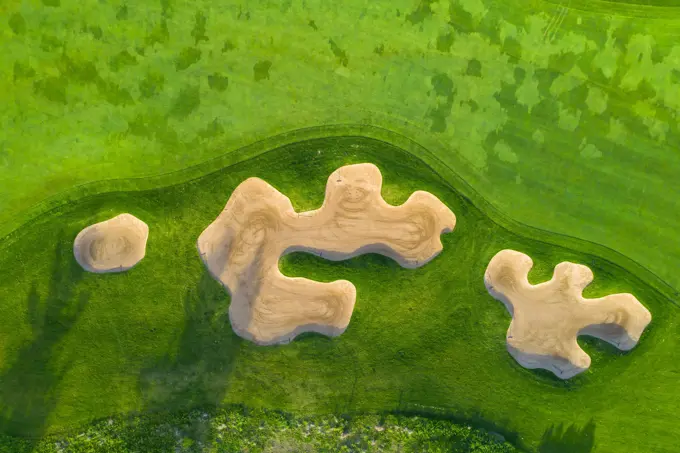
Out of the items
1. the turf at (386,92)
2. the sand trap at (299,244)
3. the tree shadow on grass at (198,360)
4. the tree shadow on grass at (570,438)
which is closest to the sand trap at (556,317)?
the turf at (386,92)

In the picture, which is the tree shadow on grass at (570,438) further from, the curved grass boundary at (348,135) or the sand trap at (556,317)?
the curved grass boundary at (348,135)

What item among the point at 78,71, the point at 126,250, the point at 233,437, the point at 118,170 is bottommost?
the point at 233,437

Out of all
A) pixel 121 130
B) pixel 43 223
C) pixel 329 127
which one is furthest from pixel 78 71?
pixel 329 127

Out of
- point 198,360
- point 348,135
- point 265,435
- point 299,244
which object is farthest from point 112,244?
point 348,135

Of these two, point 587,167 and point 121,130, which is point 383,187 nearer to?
point 587,167

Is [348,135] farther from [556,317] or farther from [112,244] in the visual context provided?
A: [556,317]
